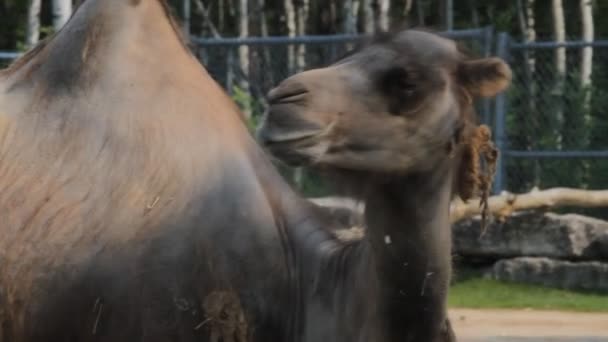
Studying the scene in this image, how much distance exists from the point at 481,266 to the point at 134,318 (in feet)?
28.4

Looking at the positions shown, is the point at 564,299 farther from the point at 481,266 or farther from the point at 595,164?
the point at 595,164

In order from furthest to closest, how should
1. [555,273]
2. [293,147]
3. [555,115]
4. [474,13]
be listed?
[474,13] < [555,115] < [555,273] < [293,147]

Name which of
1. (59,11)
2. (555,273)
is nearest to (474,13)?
(59,11)

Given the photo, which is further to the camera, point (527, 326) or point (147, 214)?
point (527, 326)

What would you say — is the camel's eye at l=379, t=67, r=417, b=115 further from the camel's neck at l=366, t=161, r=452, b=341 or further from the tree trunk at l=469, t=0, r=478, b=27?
the tree trunk at l=469, t=0, r=478, b=27

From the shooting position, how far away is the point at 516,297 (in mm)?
12195

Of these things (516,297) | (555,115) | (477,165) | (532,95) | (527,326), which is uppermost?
(477,165)

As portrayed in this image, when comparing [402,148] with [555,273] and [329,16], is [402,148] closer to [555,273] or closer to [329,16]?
[555,273]

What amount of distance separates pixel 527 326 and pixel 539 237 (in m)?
2.23

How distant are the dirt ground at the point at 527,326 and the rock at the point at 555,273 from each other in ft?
3.45

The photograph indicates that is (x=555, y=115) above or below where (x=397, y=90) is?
below

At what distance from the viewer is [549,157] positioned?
45.2ft

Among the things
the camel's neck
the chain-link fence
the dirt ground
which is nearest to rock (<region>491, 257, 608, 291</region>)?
the dirt ground

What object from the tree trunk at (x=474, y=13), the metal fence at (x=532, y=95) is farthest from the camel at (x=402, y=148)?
the tree trunk at (x=474, y=13)
